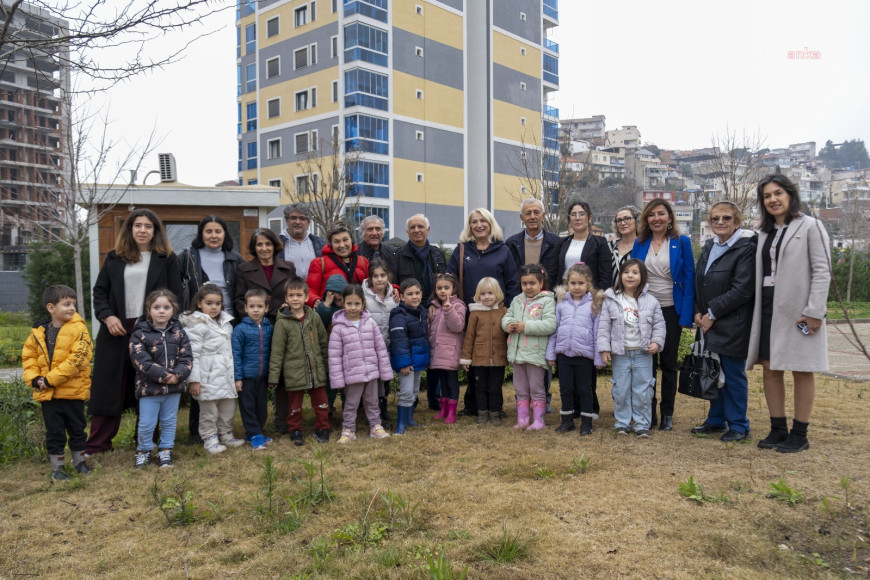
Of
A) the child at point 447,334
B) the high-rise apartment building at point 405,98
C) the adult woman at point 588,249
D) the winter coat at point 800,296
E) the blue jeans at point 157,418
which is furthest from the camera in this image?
the high-rise apartment building at point 405,98

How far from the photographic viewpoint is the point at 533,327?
572 cm

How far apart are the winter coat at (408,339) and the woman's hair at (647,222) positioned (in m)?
2.22

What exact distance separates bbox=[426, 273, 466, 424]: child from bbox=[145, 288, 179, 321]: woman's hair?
93.3 inches

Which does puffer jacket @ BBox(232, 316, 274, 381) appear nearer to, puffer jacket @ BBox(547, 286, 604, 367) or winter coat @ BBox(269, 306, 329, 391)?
winter coat @ BBox(269, 306, 329, 391)

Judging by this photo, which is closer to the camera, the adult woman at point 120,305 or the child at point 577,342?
the adult woman at point 120,305

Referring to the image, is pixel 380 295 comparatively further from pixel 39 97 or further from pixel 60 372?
pixel 39 97

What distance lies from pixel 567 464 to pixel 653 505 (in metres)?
0.90

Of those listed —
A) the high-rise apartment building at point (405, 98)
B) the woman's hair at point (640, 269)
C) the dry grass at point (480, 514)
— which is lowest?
the dry grass at point (480, 514)

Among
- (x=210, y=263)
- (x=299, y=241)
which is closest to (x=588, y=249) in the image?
(x=299, y=241)

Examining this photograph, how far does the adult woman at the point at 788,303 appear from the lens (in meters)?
4.58

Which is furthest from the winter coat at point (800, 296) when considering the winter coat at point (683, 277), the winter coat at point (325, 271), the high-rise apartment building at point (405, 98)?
the high-rise apartment building at point (405, 98)

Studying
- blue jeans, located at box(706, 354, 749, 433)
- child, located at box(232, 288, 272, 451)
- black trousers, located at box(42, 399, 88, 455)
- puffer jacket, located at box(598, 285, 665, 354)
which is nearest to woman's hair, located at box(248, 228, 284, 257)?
child, located at box(232, 288, 272, 451)

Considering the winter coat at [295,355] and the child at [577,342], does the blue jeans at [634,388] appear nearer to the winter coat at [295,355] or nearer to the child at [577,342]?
the child at [577,342]

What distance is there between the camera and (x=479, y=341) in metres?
5.98
